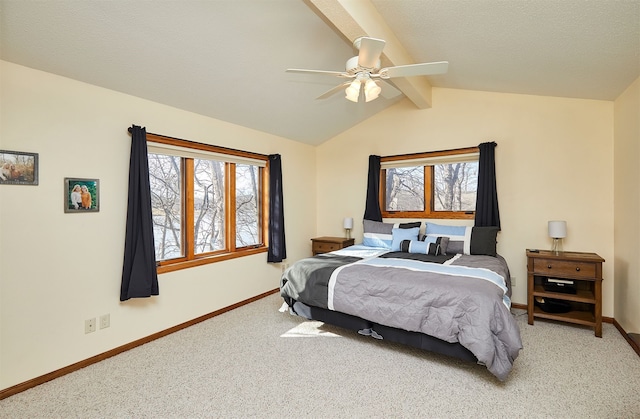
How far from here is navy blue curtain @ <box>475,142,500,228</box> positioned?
363cm

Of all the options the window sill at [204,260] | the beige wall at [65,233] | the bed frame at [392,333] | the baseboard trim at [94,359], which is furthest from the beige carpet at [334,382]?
the window sill at [204,260]

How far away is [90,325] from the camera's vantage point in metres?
2.46

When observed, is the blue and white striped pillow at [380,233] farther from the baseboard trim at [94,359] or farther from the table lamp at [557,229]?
the baseboard trim at [94,359]

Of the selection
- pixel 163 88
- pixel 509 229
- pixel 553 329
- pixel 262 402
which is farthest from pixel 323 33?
pixel 553 329

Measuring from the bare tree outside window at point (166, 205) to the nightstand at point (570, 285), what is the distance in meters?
3.74

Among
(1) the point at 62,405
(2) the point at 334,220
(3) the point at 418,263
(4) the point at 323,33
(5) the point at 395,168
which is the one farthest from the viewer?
(2) the point at 334,220

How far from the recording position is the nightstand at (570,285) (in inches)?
Answer: 111

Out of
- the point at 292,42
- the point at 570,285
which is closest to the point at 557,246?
the point at 570,285

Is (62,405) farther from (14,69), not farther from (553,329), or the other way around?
(553,329)

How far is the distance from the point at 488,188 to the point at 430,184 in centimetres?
78

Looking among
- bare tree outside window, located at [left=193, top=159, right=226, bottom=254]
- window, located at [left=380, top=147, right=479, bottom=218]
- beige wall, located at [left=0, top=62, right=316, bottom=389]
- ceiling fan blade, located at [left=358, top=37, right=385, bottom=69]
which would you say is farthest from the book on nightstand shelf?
beige wall, located at [left=0, top=62, right=316, bottom=389]

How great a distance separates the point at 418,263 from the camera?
9.60 feet

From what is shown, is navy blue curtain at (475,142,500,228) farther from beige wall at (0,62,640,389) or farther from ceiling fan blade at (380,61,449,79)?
ceiling fan blade at (380,61,449,79)

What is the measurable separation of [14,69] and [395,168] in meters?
4.09
